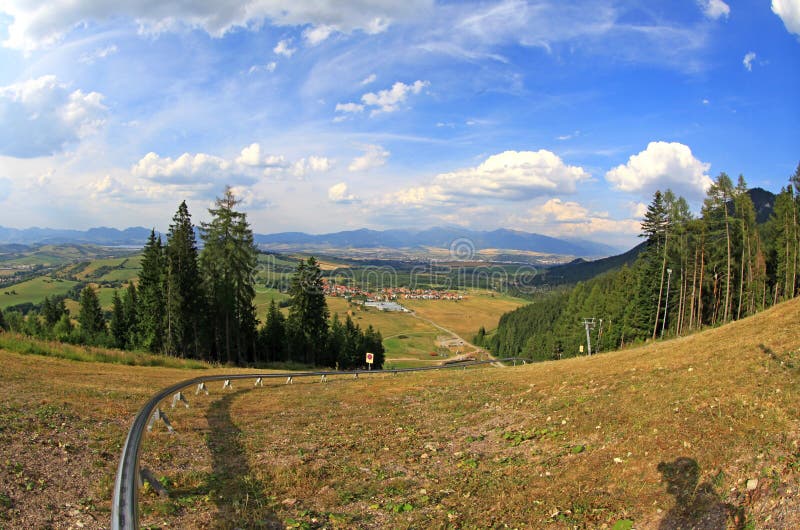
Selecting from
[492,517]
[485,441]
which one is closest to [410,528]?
[492,517]

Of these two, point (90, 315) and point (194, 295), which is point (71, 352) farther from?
point (90, 315)

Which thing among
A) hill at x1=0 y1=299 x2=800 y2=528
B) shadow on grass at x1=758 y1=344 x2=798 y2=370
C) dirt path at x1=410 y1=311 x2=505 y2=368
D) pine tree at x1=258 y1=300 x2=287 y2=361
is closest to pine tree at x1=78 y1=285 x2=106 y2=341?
pine tree at x1=258 y1=300 x2=287 y2=361

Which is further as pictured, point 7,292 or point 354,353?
point 7,292

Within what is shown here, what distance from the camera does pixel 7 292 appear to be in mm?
140750

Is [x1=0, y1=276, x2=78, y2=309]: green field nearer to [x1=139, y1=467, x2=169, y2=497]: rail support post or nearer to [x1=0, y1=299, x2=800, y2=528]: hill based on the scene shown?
[x1=0, y1=299, x2=800, y2=528]: hill

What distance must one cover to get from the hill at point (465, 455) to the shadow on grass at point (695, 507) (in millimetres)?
27

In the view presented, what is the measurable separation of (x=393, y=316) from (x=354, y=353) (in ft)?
382

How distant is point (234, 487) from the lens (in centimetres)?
834

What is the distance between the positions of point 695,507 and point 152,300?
41.3 m

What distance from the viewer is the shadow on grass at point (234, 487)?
6.98 m

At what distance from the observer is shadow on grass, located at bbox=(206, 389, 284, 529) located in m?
6.98

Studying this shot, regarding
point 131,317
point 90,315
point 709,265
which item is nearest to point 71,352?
point 131,317

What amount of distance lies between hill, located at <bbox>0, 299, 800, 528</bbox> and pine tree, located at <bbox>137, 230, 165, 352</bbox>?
23.9m

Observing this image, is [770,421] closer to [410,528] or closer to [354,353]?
[410,528]
